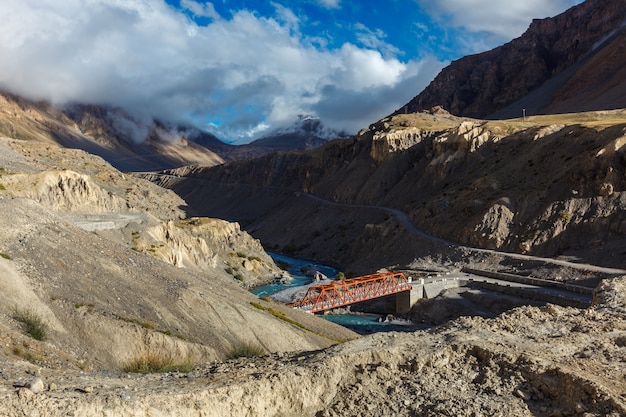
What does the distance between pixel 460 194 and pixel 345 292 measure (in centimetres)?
2417

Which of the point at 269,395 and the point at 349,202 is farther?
the point at 349,202

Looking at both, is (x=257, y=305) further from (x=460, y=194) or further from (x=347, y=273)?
(x=460, y=194)

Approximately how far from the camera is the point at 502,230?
52.8 metres

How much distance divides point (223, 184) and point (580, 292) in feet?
428

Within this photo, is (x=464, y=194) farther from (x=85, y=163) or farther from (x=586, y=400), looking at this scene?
(x=85, y=163)

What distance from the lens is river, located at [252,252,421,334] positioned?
45.2 metres

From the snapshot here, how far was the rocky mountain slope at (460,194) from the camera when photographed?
48.6 m

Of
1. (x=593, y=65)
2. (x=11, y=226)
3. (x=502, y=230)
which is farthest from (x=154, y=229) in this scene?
(x=593, y=65)

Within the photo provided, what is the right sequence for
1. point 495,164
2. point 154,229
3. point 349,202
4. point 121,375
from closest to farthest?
point 121,375 < point 154,229 < point 495,164 < point 349,202

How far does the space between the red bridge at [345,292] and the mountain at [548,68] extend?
11347cm

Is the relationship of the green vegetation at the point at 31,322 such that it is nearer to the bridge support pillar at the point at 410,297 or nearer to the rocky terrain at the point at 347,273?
the rocky terrain at the point at 347,273

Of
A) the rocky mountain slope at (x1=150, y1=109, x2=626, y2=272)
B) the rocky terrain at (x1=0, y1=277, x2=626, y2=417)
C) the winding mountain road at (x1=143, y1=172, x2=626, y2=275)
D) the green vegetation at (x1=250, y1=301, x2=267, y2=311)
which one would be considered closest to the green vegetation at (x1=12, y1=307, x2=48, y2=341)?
the rocky terrain at (x1=0, y1=277, x2=626, y2=417)

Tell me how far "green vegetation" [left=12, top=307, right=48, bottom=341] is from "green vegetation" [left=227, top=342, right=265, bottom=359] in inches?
292

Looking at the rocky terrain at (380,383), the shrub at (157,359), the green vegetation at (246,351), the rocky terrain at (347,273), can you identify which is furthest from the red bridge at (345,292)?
the rocky terrain at (380,383)
